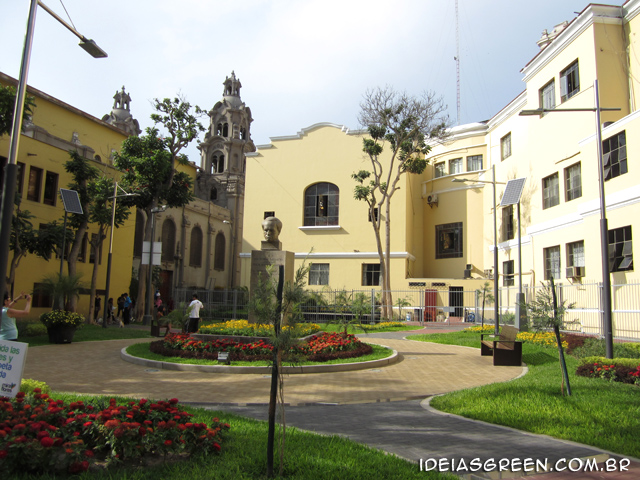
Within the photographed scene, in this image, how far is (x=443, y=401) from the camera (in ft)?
27.2

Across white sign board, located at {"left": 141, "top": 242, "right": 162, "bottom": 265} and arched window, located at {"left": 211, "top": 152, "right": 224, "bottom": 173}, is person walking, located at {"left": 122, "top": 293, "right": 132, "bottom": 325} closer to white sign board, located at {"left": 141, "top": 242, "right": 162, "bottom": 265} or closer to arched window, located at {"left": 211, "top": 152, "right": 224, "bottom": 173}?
white sign board, located at {"left": 141, "top": 242, "right": 162, "bottom": 265}

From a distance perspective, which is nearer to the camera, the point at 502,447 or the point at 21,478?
the point at 21,478

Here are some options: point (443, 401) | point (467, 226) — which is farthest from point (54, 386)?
point (467, 226)

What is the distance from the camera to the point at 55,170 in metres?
28.2

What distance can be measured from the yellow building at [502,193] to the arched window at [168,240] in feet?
36.9

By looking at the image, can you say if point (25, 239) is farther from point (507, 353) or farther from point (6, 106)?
point (507, 353)

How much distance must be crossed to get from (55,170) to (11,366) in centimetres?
2599

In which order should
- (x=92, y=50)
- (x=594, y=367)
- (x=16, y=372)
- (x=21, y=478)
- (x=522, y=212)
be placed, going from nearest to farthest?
(x=21, y=478)
(x=16, y=372)
(x=92, y=50)
(x=594, y=367)
(x=522, y=212)

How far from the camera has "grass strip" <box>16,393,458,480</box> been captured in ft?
14.4

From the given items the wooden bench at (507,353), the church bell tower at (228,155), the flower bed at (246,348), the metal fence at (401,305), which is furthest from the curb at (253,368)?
the church bell tower at (228,155)

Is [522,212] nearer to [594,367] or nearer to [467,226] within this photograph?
[467,226]

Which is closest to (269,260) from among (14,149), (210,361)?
(210,361)

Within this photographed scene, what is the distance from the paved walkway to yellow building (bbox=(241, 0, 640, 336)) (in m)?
8.77

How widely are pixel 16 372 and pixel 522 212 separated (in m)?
27.4
